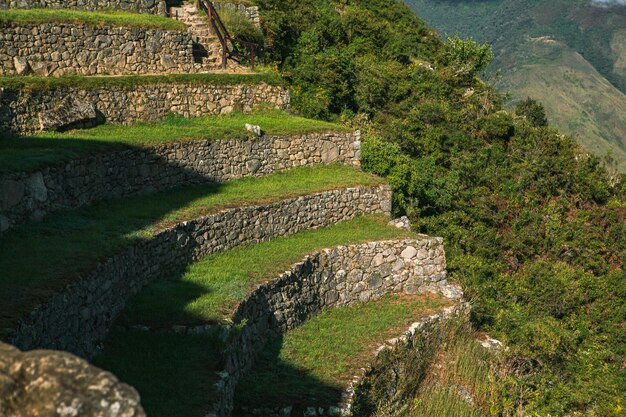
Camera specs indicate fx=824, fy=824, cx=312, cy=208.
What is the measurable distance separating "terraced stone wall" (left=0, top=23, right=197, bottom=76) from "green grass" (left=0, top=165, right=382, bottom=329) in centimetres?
506

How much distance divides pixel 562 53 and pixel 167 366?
11594 centimetres

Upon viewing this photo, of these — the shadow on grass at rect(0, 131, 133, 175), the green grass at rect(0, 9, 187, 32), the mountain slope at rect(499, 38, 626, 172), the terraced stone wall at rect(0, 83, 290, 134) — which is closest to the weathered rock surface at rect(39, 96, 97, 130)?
the terraced stone wall at rect(0, 83, 290, 134)

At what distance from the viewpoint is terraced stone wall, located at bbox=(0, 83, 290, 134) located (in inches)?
773

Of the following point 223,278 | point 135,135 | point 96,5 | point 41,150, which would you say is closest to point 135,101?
point 135,135

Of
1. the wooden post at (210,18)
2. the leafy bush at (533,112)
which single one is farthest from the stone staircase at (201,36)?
the leafy bush at (533,112)

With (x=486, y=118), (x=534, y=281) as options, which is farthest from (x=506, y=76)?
(x=534, y=281)

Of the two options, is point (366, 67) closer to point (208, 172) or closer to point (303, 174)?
point (303, 174)

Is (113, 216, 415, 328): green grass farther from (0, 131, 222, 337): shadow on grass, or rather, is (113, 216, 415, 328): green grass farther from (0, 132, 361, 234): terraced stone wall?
→ (0, 132, 361, 234): terraced stone wall

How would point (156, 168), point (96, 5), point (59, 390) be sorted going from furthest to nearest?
point (96, 5) < point (156, 168) < point (59, 390)

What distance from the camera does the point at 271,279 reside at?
1689 centimetres

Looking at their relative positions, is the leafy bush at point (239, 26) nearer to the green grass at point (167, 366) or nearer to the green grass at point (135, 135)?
the green grass at point (135, 135)

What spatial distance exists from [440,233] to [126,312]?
13153mm

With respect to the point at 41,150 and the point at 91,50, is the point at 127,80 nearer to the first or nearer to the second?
the point at 91,50

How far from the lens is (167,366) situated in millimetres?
12297
